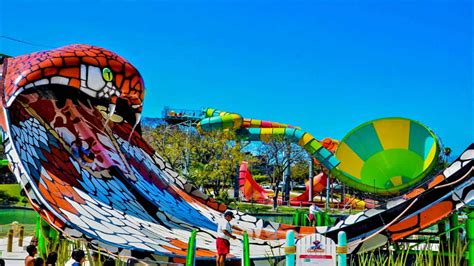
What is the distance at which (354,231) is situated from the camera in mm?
7285

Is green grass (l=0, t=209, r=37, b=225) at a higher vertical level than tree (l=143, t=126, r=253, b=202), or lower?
lower

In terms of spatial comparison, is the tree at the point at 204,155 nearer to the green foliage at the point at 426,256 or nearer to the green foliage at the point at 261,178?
the green foliage at the point at 261,178

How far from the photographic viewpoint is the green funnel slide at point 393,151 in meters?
21.9

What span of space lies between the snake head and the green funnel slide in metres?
14.7

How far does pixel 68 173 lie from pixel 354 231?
13.6ft

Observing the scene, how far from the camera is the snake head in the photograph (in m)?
8.26

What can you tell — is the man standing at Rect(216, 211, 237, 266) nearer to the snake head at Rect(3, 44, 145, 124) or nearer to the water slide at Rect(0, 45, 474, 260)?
the water slide at Rect(0, 45, 474, 260)

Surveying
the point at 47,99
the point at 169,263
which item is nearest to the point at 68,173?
the point at 47,99

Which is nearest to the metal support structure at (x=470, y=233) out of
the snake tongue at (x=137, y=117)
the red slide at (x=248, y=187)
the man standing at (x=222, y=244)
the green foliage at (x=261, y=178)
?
the man standing at (x=222, y=244)

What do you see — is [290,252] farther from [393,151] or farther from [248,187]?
[248,187]

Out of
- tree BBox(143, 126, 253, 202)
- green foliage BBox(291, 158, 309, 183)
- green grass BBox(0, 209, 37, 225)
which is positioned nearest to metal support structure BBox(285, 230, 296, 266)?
green grass BBox(0, 209, 37, 225)

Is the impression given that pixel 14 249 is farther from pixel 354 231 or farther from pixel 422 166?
pixel 422 166

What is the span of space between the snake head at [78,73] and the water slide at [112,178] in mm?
16

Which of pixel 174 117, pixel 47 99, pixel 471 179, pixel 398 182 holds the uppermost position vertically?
pixel 174 117
